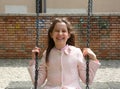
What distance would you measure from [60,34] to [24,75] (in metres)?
4.80

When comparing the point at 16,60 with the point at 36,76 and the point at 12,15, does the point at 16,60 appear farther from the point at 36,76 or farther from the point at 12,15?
the point at 36,76

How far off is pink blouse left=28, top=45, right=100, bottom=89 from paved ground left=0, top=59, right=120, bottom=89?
2.69 m

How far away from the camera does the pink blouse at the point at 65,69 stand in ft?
12.6

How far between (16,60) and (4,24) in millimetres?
1047

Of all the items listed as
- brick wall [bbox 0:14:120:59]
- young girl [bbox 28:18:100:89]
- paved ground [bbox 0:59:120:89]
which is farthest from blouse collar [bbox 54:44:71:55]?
brick wall [bbox 0:14:120:59]

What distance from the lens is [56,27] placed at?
3898 mm

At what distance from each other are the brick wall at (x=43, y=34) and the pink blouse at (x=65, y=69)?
6290 millimetres

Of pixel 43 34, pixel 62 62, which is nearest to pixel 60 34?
pixel 62 62

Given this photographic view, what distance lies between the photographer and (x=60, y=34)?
12.6 ft

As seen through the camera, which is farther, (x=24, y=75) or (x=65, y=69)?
(x=24, y=75)

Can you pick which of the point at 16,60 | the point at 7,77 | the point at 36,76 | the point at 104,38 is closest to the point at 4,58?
the point at 16,60

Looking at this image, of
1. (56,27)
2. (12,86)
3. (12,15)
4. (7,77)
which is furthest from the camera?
(12,15)

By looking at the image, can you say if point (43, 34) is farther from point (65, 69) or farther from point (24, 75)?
point (65, 69)

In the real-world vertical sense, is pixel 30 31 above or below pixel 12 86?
above
